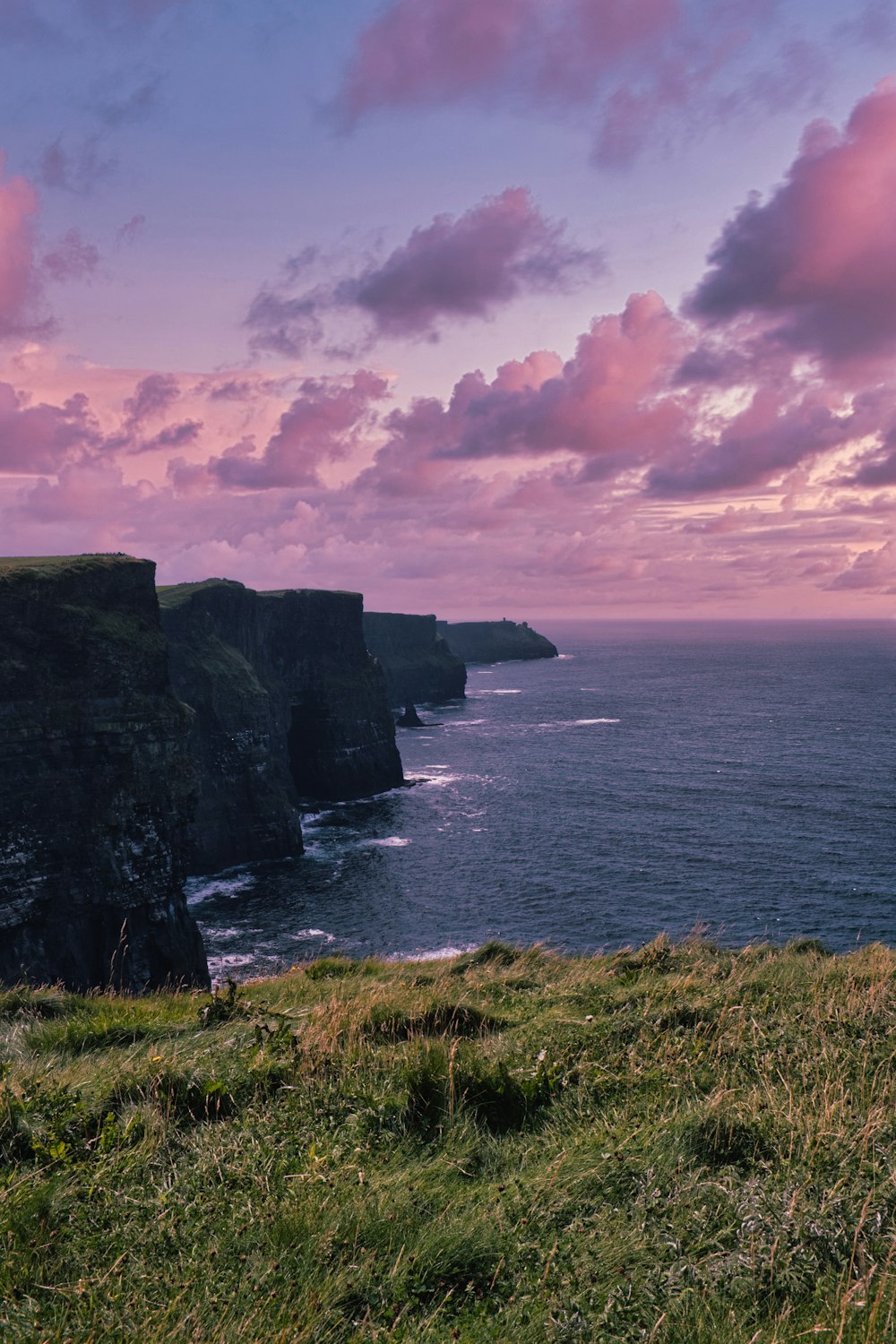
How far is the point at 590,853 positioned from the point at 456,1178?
56618mm

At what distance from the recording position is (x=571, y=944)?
140ft

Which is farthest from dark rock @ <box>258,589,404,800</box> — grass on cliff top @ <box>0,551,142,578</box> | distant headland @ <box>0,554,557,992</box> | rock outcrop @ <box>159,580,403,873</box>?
grass on cliff top @ <box>0,551,142,578</box>

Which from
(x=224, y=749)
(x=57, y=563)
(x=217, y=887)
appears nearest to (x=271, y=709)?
(x=224, y=749)

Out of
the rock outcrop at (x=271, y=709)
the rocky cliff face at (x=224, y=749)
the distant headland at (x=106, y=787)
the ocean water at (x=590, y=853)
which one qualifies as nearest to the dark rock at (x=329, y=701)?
the rock outcrop at (x=271, y=709)

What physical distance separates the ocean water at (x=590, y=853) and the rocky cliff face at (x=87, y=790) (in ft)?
20.0

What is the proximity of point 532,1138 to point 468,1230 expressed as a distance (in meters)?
1.64

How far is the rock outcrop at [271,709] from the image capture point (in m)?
63.6

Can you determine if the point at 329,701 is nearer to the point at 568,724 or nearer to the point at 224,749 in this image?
the point at 224,749

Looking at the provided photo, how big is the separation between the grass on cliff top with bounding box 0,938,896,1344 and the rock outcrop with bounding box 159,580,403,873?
185 feet

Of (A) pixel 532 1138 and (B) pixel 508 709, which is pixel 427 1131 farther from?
(B) pixel 508 709

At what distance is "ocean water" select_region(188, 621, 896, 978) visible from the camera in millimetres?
45781

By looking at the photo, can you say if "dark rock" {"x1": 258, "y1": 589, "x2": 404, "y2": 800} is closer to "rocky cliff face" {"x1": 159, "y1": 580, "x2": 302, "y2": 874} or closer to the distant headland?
"rocky cliff face" {"x1": 159, "y1": 580, "x2": 302, "y2": 874}

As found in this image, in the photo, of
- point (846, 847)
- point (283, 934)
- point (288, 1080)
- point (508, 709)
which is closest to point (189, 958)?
point (283, 934)

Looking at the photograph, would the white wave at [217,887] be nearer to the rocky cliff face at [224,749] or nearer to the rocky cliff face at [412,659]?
the rocky cliff face at [224,749]
